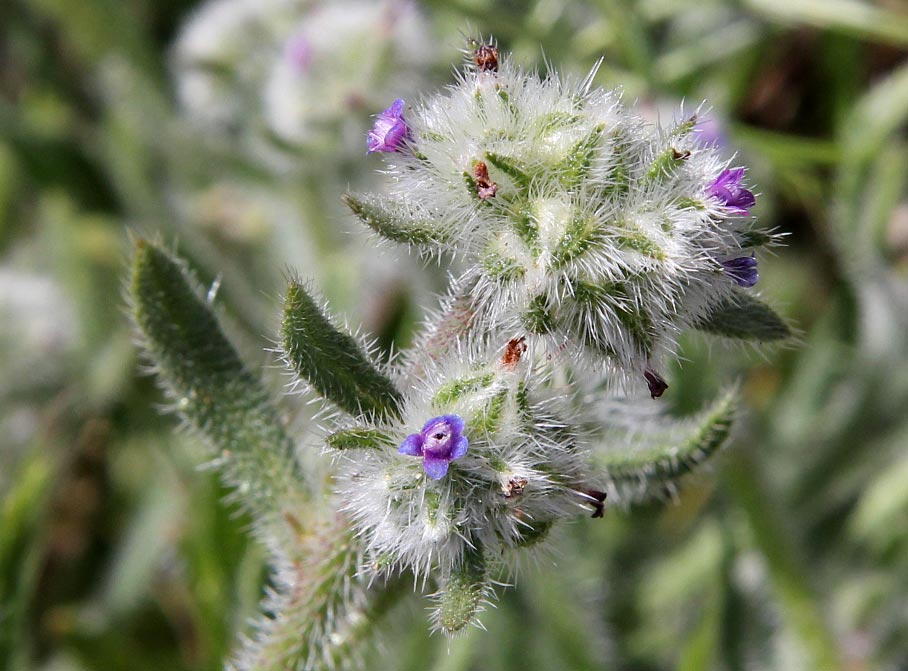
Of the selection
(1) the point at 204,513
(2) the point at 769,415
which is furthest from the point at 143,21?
(2) the point at 769,415

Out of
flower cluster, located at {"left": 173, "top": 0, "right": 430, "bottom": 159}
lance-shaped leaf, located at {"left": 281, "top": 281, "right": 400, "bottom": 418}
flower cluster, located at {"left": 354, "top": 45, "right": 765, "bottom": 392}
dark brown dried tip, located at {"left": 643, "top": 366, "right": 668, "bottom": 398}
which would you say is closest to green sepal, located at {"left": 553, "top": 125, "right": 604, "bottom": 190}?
flower cluster, located at {"left": 354, "top": 45, "right": 765, "bottom": 392}

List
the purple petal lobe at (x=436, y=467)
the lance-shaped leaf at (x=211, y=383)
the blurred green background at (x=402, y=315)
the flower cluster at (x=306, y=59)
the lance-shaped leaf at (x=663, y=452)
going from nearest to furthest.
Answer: the purple petal lobe at (x=436, y=467) → the lance-shaped leaf at (x=663, y=452) → the lance-shaped leaf at (x=211, y=383) → the blurred green background at (x=402, y=315) → the flower cluster at (x=306, y=59)

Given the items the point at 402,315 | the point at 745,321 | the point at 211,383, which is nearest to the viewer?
the point at 745,321

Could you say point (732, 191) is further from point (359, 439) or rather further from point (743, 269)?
point (359, 439)

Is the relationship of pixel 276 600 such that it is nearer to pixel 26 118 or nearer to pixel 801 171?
pixel 801 171

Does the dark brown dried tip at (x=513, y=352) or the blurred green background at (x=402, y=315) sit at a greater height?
the dark brown dried tip at (x=513, y=352)

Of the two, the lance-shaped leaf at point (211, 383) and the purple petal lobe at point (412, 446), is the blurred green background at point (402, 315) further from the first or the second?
the purple petal lobe at point (412, 446)

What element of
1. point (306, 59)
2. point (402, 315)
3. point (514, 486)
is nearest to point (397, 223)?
point (514, 486)

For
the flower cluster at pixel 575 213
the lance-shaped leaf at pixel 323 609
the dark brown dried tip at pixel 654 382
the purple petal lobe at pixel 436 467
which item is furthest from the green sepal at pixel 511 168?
the lance-shaped leaf at pixel 323 609
